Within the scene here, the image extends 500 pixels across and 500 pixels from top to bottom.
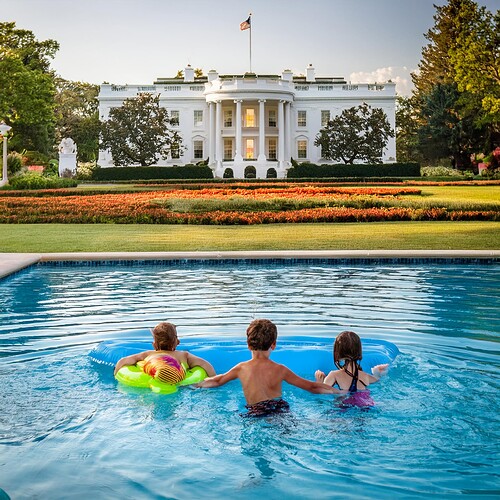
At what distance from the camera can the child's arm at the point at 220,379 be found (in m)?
6.32

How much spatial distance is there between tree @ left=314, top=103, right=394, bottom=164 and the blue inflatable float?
2144 inches

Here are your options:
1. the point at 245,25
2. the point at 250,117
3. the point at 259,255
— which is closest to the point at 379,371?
the point at 259,255

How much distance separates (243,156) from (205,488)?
65760 mm

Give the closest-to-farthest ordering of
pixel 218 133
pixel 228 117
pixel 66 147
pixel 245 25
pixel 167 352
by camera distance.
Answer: pixel 167 352
pixel 66 147
pixel 245 25
pixel 218 133
pixel 228 117

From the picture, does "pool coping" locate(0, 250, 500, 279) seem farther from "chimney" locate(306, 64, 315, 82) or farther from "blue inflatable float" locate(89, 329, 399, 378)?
"chimney" locate(306, 64, 315, 82)

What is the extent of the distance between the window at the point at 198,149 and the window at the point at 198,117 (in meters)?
1.61

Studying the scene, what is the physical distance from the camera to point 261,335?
232 inches

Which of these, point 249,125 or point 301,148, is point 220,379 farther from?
point 301,148

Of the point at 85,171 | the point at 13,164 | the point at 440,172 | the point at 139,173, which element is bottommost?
the point at 440,172

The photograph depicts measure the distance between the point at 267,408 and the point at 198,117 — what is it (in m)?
68.9

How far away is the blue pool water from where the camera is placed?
490 centimetres

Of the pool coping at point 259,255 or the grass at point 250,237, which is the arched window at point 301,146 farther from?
the pool coping at point 259,255

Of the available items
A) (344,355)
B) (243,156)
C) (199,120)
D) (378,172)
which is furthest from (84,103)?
(344,355)

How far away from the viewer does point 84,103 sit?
8525 cm
